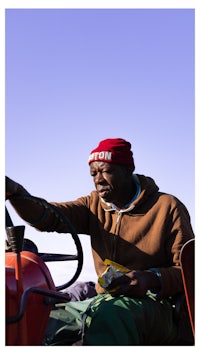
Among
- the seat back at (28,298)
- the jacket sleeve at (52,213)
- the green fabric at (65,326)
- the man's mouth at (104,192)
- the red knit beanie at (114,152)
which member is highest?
the red knit beanie at (114,152)

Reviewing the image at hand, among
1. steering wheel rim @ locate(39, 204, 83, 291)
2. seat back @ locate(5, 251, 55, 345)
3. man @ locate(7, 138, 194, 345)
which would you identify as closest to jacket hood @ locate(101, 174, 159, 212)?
man @ locate(7, 138, 194, 345)

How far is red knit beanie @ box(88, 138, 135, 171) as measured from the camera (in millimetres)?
3637

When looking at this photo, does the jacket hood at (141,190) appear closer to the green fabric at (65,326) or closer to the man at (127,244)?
the man at (127,244)

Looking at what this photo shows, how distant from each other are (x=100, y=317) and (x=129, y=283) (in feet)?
0.79

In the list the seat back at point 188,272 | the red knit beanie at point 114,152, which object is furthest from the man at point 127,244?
the seat back at point 188,272

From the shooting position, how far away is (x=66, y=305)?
3.55 meters

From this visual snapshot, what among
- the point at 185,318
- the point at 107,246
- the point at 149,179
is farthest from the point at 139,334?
the point at 149,179

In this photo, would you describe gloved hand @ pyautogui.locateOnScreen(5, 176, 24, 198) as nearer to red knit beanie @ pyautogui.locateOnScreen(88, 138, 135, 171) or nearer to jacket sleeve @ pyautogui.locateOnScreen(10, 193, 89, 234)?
jacket sleeve @ pyautogui.locateOnScreen(10, 193, 89, 234)

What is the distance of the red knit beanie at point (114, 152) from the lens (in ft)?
11.9

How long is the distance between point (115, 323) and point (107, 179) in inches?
36.0

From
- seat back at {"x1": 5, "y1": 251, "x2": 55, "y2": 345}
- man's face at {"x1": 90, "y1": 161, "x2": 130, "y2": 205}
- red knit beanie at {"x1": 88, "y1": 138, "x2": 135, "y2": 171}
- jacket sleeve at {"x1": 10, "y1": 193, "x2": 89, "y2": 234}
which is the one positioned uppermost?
red knit beanie at {"x1": 88, "y1": 138, "x2": 135, "y2": 171}

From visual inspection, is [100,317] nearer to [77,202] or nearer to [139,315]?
[139,315]

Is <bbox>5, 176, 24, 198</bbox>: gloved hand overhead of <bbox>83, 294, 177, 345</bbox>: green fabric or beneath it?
overhead

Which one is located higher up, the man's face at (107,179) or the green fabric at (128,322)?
the man's face at (107,179)
